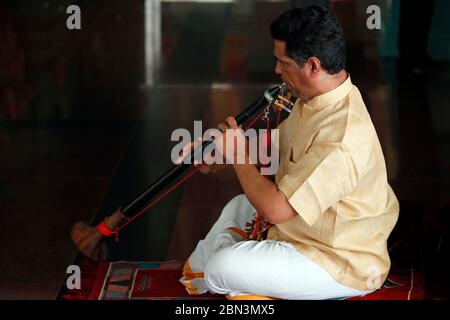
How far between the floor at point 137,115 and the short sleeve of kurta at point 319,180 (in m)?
0.61

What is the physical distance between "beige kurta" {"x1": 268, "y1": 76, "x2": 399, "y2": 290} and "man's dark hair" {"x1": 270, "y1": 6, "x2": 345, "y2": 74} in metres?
0.12

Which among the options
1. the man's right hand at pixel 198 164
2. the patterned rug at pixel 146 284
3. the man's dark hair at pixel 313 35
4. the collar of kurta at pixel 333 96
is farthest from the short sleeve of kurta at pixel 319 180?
the man's right hand at pixel 198 164

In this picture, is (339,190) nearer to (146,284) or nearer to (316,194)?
(316,194)

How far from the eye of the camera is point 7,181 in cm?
430

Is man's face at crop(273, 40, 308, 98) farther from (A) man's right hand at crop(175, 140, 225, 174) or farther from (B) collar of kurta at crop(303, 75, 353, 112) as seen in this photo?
(A) man's right hand at crop(175, 140, 225, 174)

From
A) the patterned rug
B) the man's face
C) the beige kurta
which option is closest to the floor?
the patterned rug

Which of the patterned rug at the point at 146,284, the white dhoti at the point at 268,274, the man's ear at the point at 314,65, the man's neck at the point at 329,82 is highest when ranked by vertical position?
the man's ear at the point at 314,65

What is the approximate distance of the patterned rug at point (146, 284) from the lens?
2812mm

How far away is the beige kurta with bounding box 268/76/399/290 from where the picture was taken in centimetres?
251

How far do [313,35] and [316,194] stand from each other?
0.40 meters

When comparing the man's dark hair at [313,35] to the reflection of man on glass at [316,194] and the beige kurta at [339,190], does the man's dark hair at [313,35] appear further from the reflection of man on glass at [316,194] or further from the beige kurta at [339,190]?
the beige kurta at [339,190]

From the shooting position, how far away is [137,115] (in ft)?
17.1

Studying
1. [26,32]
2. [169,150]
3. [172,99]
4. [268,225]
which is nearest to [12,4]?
[26,32]

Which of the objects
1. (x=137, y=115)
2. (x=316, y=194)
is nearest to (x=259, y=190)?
(x=316, y=194)
